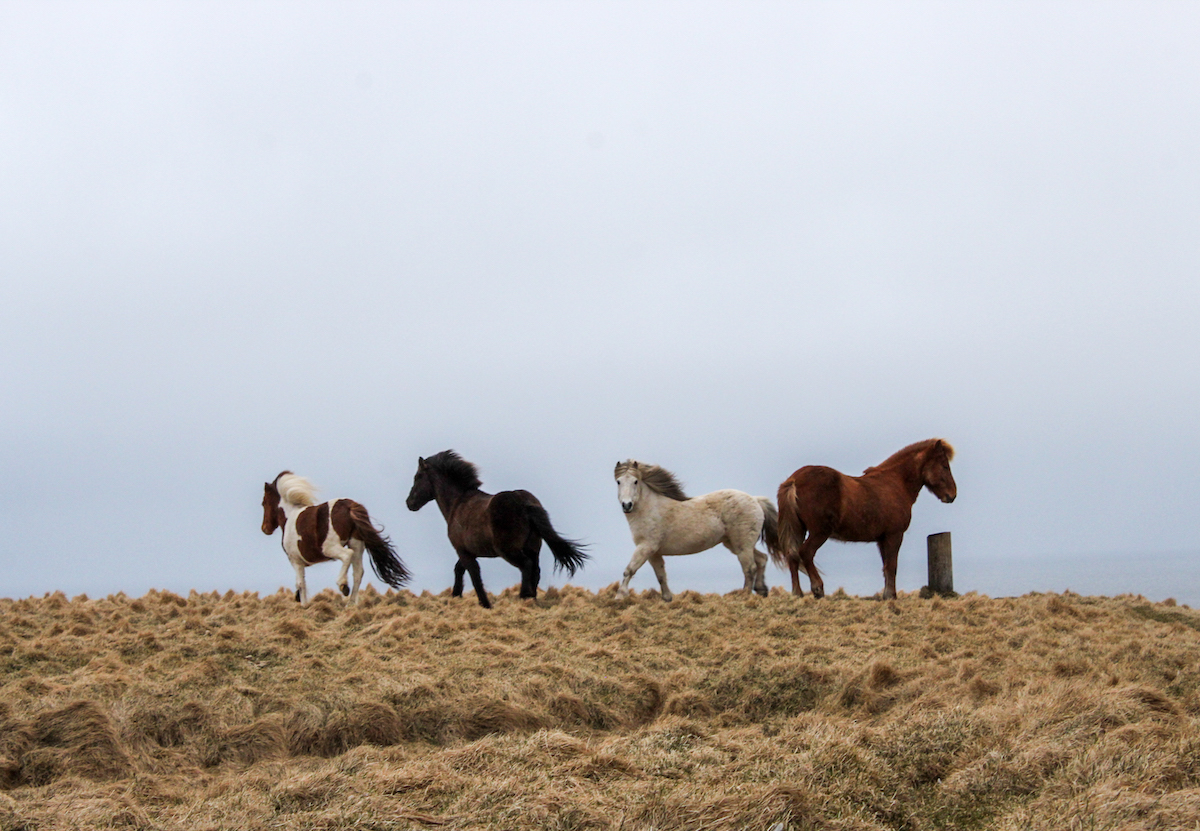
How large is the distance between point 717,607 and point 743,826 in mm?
6910

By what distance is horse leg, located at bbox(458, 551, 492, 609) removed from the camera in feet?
42.1

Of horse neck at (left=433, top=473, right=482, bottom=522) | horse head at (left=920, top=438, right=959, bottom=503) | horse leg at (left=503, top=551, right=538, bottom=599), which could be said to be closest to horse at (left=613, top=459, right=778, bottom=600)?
horse leg at (left=503, top=551, right=538, bottom=599)

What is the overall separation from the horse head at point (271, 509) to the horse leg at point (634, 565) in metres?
6.03

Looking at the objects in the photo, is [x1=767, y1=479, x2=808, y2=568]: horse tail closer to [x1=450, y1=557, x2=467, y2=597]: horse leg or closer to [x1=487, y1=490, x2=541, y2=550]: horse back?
[x1=487, y1=490, x2=541, y2=550]: horse back

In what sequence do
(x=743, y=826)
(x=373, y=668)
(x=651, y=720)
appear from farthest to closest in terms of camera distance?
(x=373, y=668) < (x=651, y=720) < (x=743, y=826)

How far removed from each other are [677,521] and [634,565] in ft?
2.76

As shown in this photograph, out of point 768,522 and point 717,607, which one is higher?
point 768,522

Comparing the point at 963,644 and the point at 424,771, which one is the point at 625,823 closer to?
the point at 424,771

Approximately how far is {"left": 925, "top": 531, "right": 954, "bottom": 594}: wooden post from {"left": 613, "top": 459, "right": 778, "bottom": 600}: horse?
2.56m

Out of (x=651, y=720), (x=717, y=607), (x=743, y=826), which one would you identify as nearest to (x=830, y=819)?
(x=743, y=826)

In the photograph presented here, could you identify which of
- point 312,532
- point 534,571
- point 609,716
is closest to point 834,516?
point 534,571

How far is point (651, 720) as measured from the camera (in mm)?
8469

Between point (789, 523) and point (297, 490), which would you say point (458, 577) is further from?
point (789, 523)

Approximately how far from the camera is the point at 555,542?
1312 cm
